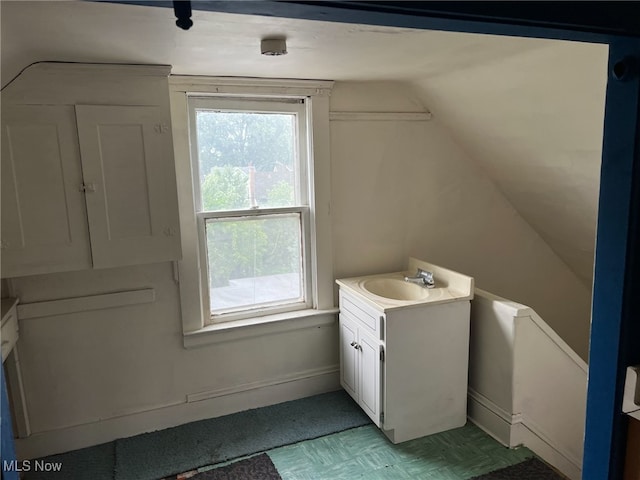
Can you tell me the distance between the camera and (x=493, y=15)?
883 mm

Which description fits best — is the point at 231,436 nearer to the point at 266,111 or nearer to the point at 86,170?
the point at 86,170

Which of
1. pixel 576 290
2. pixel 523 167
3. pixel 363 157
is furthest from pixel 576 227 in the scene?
pixel 363 157

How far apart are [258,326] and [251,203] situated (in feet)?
2.49

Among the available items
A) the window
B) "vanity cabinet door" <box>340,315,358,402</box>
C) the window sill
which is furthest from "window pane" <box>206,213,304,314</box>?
"vanity cabinet door" <box>340,315,358,402</box>

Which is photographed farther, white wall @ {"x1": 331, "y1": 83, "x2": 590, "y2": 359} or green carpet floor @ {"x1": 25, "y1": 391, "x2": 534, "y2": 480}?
white wall @ {"x1": 331, "y1": 83, "x2": 590, "y2": 359}

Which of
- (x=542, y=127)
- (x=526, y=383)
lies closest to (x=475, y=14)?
(x=542, y=127)

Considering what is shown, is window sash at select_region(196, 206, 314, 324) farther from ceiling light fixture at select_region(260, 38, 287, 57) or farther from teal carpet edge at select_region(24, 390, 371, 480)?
ceiling light fixture at select_region(260, 38, 287, 57)

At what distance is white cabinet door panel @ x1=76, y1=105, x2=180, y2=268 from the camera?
2117 mm

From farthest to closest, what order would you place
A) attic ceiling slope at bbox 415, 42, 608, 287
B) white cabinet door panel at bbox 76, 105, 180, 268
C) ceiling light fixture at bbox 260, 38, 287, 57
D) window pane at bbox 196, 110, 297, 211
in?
window pane at bbox 196, 110, 297, 211 → white cabinet door panel at bbox 76, 105, 180, 268 → attic ceiling slope at bbox 415, 42, 608, 287 → ceiling light fixture at bbox 260, 38, 287, 57

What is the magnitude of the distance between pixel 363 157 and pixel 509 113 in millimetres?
897

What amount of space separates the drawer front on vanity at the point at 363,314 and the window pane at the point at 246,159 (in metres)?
0.72

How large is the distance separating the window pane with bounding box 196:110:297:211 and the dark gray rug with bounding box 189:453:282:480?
1409 millimetres

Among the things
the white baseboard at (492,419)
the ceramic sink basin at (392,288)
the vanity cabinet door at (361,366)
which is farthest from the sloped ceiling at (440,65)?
the vanity cabinet door at (361,366)

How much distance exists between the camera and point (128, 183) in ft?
7.20
